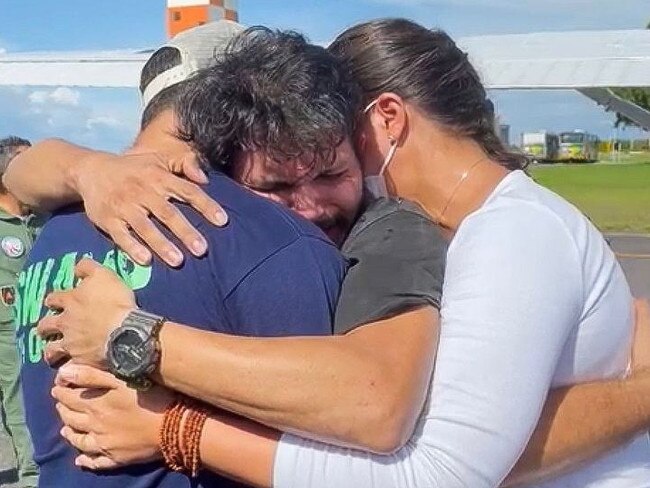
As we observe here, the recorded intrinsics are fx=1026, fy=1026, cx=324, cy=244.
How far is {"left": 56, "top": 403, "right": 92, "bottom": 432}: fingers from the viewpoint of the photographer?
1525 millimetres

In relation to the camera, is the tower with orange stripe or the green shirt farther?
the tower with orange stripe

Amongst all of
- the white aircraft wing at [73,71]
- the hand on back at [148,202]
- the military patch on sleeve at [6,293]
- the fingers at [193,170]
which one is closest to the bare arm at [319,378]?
the hand on back at [148,202]

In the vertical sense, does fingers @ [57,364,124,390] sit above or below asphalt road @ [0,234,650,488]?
above

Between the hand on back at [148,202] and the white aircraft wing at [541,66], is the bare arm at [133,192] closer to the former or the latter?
the hand on back at [148,202]

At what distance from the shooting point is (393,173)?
6.13 feet

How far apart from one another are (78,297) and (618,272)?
872 mm

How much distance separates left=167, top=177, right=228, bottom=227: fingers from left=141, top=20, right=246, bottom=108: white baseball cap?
27cm

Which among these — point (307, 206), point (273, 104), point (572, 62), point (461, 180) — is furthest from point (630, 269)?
point (273, 104)

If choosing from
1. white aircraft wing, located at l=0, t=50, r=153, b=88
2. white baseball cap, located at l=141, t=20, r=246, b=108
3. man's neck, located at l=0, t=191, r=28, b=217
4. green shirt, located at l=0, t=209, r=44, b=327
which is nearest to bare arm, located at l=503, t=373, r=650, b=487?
white baseball cap, located at l=141, t=20, r=246, b=108

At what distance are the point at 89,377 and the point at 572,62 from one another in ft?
40.9

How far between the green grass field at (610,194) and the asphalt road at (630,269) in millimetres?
1739

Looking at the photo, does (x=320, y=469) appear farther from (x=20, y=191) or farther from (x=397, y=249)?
(x=20, y=191)

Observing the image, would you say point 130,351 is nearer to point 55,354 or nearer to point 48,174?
point 55,354

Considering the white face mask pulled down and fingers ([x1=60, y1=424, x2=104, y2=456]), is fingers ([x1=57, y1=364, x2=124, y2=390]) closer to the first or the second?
fingers ([x1=60, y1=424, x2=104, y2=456])
